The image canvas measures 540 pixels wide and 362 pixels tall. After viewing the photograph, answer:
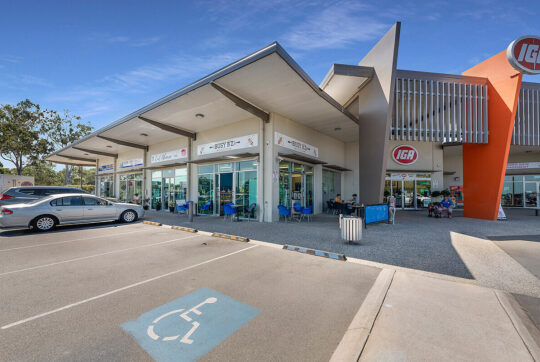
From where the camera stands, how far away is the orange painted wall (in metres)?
9.99

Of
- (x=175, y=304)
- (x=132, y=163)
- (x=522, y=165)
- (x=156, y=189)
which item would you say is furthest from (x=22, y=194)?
(x=522, y=165)

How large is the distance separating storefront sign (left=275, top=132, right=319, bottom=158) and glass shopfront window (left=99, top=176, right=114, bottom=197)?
61.2 feet

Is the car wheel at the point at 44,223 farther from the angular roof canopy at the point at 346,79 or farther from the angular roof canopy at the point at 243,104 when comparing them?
the angular roof canopy at the point at 346,79

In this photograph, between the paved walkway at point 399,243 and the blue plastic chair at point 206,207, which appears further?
the blue plastic chair at point 206,207

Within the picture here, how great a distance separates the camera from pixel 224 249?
18.0 ft

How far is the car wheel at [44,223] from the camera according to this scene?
757 centimetres

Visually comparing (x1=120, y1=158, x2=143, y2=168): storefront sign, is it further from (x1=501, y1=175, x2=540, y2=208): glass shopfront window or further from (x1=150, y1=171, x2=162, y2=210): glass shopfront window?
(x1=501, y1=175, x2=540, y2=208): glass shopfront window

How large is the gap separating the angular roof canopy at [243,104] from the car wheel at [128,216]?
4.70 m

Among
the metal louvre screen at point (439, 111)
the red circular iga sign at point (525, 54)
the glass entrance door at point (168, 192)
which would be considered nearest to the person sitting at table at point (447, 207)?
the metal louvre screen at point (439, 111)

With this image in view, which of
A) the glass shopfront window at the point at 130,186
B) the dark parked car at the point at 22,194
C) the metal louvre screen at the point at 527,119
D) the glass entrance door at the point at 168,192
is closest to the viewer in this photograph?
the dark parked car at the point at 22,194

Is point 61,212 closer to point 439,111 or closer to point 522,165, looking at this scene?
point 439,111

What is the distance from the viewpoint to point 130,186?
61.2 ft

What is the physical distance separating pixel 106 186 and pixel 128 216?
15.4 metres

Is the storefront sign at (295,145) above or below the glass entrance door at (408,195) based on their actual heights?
above
